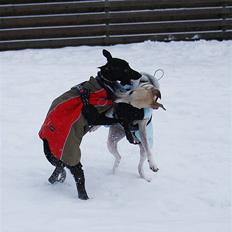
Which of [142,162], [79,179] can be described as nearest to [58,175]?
[79,179]

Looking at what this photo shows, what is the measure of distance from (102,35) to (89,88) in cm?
625

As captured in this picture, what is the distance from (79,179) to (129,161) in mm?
1199

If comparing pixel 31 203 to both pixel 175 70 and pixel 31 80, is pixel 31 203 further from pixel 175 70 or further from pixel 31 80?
pixel 175 70

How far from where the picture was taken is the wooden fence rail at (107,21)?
10586 mm

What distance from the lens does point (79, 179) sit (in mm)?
4711

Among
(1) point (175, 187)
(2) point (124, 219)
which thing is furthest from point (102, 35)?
(2) point (124, 219)

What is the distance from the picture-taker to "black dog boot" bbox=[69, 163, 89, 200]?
15.4ft

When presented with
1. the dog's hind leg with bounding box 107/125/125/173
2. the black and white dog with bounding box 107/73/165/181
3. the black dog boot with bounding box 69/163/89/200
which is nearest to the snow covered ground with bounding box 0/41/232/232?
the black dog boot with bounding box 69/163/89/200

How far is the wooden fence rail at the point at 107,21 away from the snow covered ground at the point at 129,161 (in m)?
0.96

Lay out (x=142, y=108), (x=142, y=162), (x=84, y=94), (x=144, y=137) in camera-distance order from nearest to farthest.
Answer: (x=84, y=94), (x=142, y=108), (x=144, y=137), (x=142, y=162)

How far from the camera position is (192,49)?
1038 cm

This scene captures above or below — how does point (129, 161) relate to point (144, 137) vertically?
below

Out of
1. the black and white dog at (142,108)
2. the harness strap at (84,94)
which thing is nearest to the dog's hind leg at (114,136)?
the black and white dog at (142,108)

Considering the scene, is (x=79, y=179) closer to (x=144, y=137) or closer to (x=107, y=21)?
(x=144, y=137)
